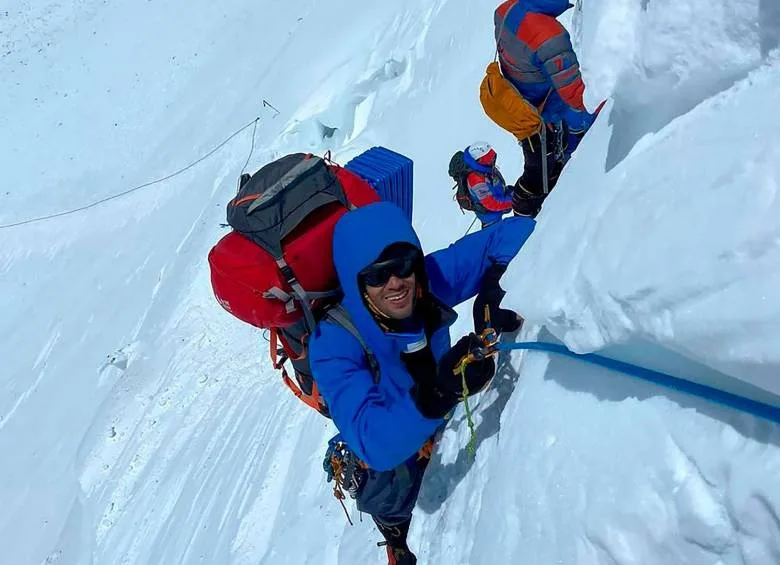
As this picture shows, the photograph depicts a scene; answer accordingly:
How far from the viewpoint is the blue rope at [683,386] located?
1.30 m

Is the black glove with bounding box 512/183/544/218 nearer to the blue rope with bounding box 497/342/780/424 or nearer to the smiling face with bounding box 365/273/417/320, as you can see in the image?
the smiling face with bounding box 365/273/417/320

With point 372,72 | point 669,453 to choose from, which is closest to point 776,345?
point 669,453

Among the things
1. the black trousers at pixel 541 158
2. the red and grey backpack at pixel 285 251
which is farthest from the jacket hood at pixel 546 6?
the red and grey backpack at pixel 285 251

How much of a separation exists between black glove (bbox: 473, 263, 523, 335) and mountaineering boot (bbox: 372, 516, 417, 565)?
0.99 meters

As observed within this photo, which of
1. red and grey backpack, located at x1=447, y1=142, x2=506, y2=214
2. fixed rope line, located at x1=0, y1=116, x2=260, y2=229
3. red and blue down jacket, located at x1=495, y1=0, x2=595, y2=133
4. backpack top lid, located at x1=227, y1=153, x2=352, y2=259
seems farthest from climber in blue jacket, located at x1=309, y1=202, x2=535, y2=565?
fixed rope line, located at x1=0, y1=116, x2=260, y2=229

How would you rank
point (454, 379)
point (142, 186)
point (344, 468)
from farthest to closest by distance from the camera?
point (142, 186), point (344, 468), point (454, 379)

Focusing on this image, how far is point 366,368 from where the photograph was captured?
2.50m

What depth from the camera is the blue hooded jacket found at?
2297 mm

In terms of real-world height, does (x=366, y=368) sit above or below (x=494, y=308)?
above

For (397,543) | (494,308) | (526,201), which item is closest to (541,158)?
(526,201)

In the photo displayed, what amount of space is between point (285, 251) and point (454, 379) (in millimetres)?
779

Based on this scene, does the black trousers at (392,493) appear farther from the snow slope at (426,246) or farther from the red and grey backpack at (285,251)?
the red and grey backpack at (285,251)

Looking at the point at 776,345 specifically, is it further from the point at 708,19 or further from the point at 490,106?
the point at 490,106

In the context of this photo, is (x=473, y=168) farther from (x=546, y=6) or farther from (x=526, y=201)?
(x=546, y=6)
